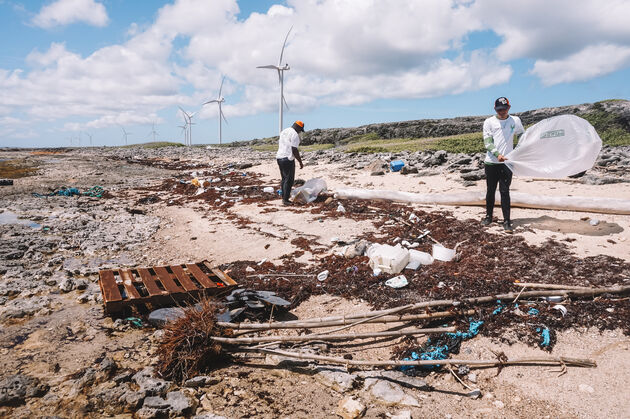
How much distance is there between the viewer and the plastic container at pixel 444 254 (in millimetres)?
5121

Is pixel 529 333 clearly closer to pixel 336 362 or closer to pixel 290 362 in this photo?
pixel 336 362

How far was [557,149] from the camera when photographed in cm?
548

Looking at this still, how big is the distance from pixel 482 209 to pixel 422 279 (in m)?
3.40

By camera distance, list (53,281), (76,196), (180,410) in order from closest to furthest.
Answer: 1. (180,410)
2. (53,281)
3. (76,196)

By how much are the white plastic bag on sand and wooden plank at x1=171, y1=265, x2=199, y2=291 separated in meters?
4.50

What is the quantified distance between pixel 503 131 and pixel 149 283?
519 centimetres

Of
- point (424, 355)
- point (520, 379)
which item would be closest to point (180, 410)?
point (424, 355)

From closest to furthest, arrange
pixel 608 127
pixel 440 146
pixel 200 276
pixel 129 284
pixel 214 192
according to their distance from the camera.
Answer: pixel 129 284
pixel 200 276
pixel 214 192
pixel 440 146
pixel 608 127

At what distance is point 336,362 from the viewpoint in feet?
10.6

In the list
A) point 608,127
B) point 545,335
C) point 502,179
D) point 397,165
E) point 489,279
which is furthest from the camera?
point 608,127

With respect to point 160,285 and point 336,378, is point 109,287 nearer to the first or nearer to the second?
point 160,285

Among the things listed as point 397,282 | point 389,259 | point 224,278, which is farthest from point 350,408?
point 224,278

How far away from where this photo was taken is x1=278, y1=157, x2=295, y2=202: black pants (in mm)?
8891

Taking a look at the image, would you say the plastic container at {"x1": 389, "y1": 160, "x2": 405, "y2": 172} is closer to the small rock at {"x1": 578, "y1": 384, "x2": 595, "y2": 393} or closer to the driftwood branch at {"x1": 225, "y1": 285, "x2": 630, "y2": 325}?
the driftwood branch at {"x1": 225, "y1": 285, "x2": 630, "y2": 325}
